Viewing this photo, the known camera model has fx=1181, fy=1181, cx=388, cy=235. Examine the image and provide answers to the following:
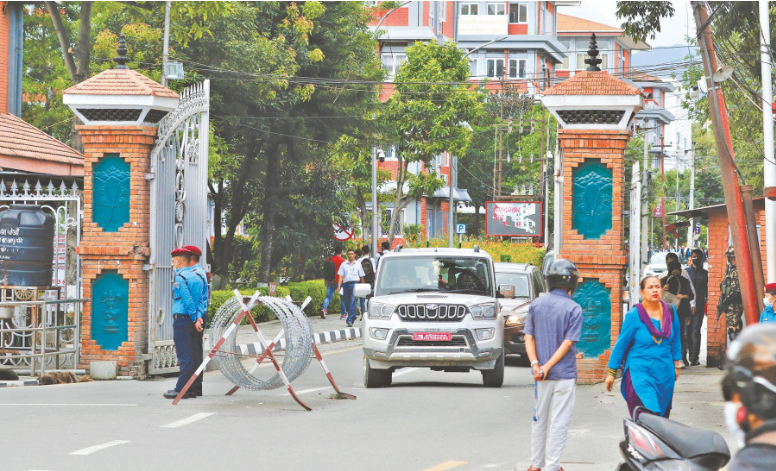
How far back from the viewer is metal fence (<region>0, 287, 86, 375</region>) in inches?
635

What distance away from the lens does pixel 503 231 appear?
6109 centimetres

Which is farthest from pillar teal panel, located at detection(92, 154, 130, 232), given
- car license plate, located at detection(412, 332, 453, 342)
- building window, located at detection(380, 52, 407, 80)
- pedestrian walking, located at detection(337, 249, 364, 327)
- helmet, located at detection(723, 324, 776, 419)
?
building window, located at detection(380, 52, 407, 80)

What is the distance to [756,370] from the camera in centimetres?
374

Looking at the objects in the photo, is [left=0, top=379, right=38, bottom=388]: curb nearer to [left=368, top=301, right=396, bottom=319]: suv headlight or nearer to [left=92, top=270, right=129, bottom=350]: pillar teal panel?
[left=92, top=270, right=129, bottom=350]: pillar teal panel

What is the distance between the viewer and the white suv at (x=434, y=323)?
15.7m

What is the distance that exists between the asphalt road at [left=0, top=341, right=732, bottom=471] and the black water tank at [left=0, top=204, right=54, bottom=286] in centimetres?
189

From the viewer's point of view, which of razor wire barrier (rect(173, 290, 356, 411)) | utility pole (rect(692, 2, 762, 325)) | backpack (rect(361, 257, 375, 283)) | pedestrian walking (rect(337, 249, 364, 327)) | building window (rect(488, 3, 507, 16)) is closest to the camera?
razor wire barrier (rect(173, 290, 356, 411))

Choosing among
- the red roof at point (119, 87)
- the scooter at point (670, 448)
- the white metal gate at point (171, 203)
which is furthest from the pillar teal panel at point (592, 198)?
the scooter at point (670, 448)

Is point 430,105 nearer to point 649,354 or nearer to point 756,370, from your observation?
point 649,354

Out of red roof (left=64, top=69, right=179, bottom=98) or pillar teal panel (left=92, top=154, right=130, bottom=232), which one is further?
pillar teal panel (left=92, top=154, right=130, bottom=232)

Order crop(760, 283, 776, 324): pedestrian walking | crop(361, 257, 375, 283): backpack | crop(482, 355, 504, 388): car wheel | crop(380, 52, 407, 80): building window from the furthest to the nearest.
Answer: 1. crop(380, 52, 407, 80): building window
2. crop(361, 257, 375, 283): backpack
3. crop(482, 355, 504, 388): car wheel
4. crop(760, 283, 776, 324): pedestrian walking

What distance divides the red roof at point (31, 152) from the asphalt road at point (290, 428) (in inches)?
248

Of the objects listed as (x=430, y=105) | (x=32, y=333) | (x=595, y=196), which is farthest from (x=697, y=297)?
(x=430, y=105)

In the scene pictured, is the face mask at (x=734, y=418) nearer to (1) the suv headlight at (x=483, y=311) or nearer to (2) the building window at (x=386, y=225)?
(1) the suv headlight at (x=483, y=311)
